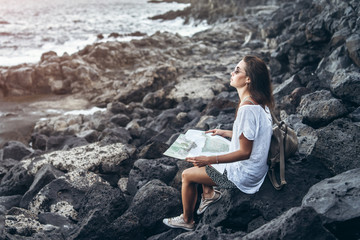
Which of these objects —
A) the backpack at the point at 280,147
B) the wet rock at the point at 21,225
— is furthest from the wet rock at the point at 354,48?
the wet rock at the point at 21,225

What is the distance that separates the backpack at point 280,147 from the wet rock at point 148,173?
7.18 ft

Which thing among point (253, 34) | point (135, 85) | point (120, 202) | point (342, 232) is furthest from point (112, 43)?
point (342, 232)

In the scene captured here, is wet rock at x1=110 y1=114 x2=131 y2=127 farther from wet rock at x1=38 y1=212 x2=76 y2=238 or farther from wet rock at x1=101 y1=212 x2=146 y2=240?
wet rock at x1=101 y1=212 x2=146 y2=240

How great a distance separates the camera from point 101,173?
20.5 ft

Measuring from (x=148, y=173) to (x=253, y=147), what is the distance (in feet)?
8.01

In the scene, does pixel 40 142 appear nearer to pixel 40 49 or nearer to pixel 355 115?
pixel 355 115

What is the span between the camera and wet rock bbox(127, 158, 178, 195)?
527 centimetres

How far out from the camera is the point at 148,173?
5312 mm

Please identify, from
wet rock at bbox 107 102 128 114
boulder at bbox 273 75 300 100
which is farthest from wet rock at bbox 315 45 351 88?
wet rock at bbox 107 102 128 114

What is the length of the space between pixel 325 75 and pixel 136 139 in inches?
202

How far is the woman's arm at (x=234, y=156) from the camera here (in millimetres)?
3283

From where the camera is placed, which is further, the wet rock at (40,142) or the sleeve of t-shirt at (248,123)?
the wet rock at (40,142)

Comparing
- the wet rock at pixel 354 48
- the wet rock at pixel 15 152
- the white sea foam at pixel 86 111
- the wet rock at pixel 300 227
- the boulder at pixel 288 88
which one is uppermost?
the wet rock at pixel 354 48

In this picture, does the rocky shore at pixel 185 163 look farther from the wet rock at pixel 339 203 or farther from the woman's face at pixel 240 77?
the woman's face at pixel 240 77
